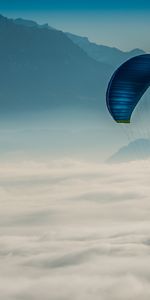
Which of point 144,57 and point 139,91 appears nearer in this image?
point 144,57

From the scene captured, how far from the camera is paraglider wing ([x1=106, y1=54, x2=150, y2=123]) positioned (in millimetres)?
70938

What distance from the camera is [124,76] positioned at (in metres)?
71.9

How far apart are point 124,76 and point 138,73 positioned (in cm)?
164

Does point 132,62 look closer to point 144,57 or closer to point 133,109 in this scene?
point 144,57

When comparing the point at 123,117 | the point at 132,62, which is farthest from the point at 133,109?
the point at 132,62

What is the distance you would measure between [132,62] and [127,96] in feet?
14.1

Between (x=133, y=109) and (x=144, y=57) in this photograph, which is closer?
(x=144, y=57)

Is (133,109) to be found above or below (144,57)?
below

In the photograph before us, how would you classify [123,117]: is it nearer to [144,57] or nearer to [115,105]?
[115,105]

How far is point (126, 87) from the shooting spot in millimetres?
73000

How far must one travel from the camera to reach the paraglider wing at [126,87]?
7094cm

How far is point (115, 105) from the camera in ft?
238

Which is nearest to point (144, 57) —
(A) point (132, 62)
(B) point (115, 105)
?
(A) point (132, 62)

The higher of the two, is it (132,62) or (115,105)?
(132,62)
